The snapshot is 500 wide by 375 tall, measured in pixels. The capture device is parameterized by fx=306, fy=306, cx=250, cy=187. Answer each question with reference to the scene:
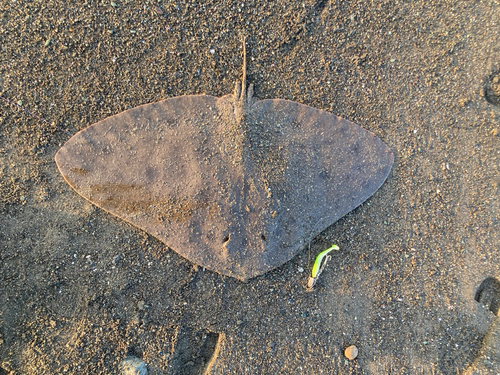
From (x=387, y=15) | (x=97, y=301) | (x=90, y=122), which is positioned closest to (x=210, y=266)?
(x=97, y=301)

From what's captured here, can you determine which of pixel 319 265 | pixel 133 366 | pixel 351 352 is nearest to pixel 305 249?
pixel 319 265

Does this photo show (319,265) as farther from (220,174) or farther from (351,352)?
(220,174)

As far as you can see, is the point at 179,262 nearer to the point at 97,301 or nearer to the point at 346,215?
the point at 97,301

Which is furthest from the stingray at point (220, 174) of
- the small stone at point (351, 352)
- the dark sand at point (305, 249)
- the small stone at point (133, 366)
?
the small stone at point (351, 352)

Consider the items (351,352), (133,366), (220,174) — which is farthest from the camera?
(351,352)

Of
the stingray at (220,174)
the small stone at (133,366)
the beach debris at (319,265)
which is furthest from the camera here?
the beach debris at (319,265)

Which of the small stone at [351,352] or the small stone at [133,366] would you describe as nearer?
the small stone at [133,366]

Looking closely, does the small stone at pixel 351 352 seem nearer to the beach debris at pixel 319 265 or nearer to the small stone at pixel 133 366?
the beach debris at pixel 319 265
